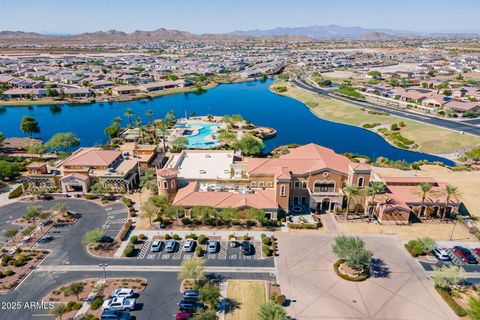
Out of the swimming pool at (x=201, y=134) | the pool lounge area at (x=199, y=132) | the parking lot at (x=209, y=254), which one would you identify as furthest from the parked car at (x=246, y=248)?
the swimming pool at (x=201, y=134)

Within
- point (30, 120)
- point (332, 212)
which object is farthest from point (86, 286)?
point (30, 120)

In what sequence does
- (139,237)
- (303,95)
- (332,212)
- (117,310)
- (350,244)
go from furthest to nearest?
(303,95) → (332,212) → (139,237) → (350,244) → (117,310)

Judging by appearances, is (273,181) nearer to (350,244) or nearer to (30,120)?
(350,244)

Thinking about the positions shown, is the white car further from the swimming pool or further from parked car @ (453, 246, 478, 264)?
the swimming pool

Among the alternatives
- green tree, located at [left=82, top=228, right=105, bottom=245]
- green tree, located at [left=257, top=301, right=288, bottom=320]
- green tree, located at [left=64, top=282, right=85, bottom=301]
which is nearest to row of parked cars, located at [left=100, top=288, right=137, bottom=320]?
green tree, located at [left=64, top=282, right=85, bottom=301]

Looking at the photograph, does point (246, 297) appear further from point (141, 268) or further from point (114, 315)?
point (141, 268)
